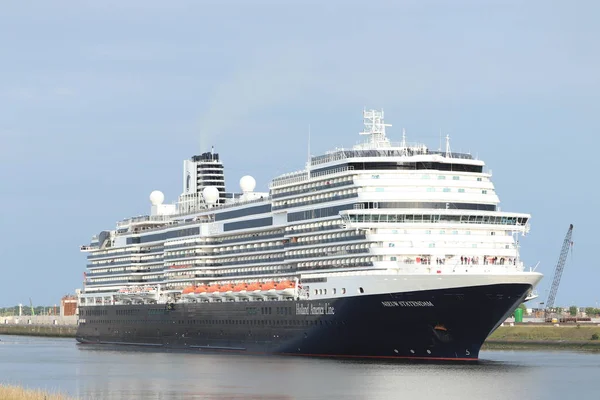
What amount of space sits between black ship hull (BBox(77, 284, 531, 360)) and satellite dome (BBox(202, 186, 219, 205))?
18.5 metres

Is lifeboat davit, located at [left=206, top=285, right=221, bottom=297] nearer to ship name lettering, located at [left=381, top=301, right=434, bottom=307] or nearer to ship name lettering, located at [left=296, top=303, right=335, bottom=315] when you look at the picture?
ship name lettering, located at [left=296, top=303, right=335, bottom=315]

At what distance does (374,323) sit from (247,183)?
34.9 metres

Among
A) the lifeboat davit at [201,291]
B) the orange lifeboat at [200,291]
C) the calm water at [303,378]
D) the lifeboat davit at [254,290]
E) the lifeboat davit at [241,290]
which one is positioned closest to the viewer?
the calm water at [303,378]

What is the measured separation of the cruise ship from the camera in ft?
269

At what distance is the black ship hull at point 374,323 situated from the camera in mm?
81062

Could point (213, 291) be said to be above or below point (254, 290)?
above

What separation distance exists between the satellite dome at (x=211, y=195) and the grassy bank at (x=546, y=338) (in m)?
30.2

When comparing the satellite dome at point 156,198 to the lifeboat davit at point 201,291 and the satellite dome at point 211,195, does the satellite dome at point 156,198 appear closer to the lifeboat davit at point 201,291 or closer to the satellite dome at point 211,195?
the satellite dome at point 211,195

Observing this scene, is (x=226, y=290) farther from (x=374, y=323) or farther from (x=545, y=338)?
(x=545, y=338)

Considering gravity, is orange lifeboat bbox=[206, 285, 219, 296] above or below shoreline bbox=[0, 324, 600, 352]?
above

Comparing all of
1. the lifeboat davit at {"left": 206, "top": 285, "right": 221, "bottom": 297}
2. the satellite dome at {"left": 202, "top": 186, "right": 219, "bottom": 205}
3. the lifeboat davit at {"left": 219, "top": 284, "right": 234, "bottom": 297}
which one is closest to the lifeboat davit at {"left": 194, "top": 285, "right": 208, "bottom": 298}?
the lifeboat davit at {"left": 206, "top": 285, "right": 221, "bottom": 297}

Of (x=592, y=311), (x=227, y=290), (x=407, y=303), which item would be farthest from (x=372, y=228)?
(x=592, y=311)

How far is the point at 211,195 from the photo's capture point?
120 meters

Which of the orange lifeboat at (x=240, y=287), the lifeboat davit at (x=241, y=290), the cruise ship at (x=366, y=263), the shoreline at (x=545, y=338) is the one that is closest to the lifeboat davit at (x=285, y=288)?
the cruise ship at (x=366, y=263)
